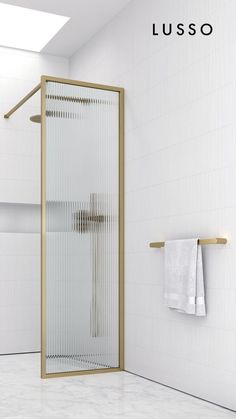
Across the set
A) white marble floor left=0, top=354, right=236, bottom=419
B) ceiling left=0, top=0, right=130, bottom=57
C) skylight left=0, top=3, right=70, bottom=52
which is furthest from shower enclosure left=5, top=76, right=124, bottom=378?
skylight left=0, top=3, right=70, bottom=52

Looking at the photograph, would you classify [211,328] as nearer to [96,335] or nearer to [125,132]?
[96,335]

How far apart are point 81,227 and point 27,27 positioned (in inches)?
74.6

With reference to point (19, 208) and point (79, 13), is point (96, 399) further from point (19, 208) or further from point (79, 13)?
point (79, 13)

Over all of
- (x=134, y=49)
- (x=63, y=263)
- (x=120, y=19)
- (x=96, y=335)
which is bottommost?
(x=96, y=335)

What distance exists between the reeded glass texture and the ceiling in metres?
0.66

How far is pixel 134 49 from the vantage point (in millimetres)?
4004

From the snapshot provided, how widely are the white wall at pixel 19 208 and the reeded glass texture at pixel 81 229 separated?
1135 mm

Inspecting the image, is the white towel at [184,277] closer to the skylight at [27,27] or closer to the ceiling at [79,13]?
the ceiling at [79,13]

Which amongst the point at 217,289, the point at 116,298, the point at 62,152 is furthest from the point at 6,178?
the point at 217,289

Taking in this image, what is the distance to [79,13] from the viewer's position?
431 centimetres

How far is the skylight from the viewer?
4.46m

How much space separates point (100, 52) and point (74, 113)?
0.88 metres

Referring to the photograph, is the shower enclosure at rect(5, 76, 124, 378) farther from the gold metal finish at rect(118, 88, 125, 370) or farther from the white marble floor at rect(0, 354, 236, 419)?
the white marble floor at rect(0, 354, 236, 419)

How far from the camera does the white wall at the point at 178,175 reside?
9.70ft
